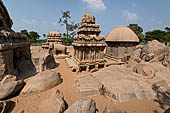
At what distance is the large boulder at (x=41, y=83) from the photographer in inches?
180

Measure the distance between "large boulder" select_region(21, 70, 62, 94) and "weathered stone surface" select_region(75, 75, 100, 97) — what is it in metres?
1.52

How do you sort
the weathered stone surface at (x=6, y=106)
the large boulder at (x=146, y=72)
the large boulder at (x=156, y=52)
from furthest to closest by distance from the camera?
the large boulder at (x=156, y=52), the large boulder at (x=146, y=72), the weathered stone surface at (x=6, y=106)

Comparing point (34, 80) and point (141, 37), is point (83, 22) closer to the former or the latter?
point (34, 80)

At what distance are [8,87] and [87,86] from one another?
12.6 ft

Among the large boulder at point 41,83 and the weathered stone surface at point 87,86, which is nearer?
the large boulder at point 41,83

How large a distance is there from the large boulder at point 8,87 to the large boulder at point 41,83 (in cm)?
31

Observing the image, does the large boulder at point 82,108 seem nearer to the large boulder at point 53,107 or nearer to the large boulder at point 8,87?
the large boulder at point 53,107

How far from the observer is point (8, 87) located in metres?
4.07

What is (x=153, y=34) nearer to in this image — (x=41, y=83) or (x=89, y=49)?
(x=89, y=49)

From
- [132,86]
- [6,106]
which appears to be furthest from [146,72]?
[6,106]

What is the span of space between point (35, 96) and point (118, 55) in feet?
30.4

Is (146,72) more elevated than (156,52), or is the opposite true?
(156,52)

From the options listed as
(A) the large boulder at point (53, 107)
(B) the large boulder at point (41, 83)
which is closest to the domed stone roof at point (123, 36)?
(B) the large boulder at point (41, 83)

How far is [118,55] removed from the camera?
10742 mm
